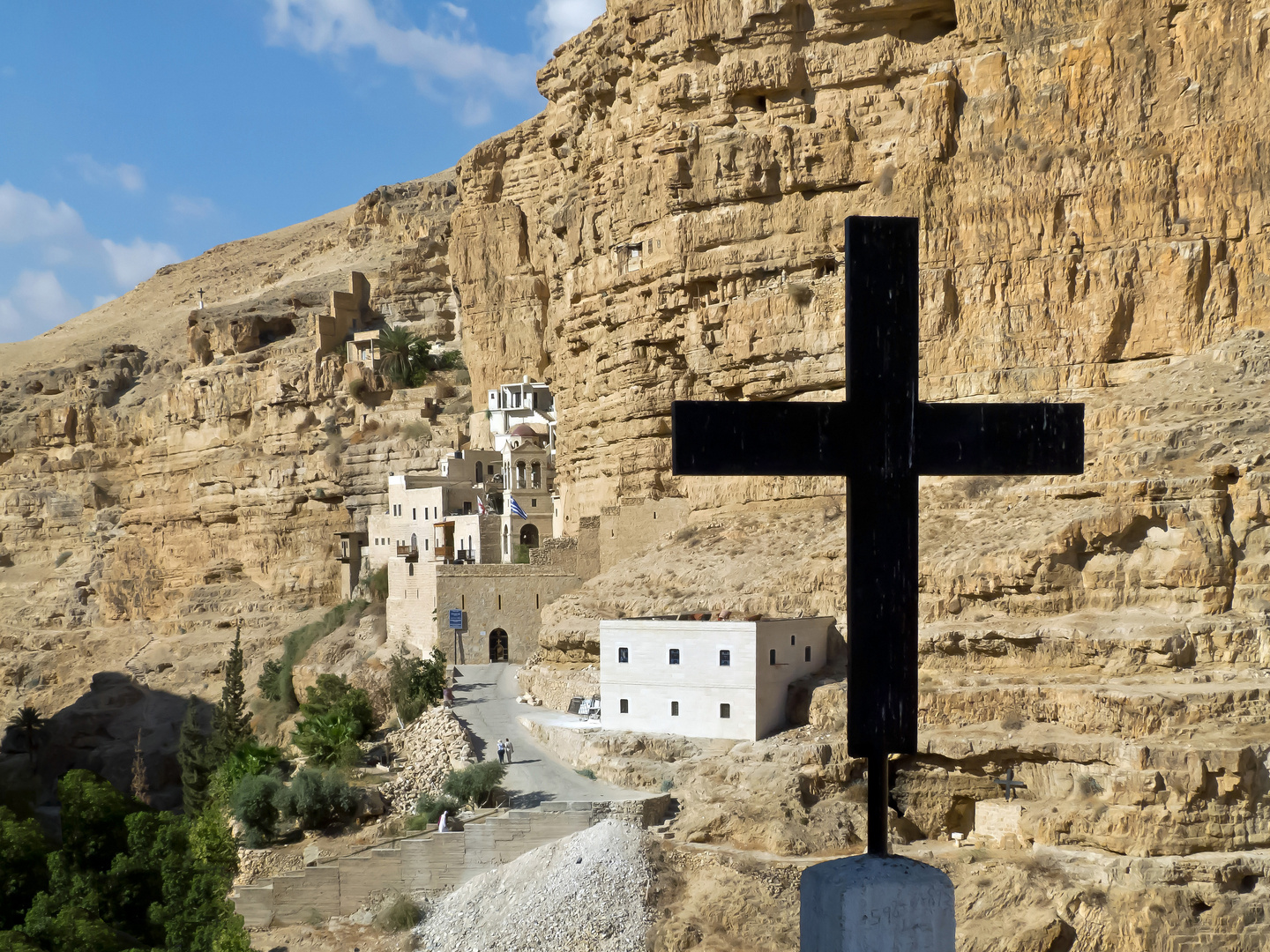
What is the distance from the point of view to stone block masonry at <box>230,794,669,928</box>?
766 inches

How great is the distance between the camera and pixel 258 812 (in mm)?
21641

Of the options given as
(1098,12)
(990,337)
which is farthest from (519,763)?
(1098,12)

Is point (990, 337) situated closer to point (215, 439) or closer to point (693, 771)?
point (693, 771)

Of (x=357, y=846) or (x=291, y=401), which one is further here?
(x=291, y=401)

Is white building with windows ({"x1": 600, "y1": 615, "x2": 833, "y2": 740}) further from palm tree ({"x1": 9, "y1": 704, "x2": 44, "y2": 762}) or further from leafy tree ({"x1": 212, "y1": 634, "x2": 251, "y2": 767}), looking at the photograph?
palm tree ({"x1": 9, "y1": 704, "x2": 44, "y2": 762})

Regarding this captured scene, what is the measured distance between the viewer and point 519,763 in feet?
71.5

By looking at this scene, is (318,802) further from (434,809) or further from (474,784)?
(474,784)

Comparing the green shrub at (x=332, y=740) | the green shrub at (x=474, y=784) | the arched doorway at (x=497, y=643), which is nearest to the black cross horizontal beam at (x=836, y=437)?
the green shrub at (x=474, y=784)

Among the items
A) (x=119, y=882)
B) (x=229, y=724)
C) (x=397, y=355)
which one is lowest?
(x=119, y=882)

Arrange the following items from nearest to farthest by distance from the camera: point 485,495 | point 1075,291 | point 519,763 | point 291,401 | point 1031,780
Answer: point 1031,780 < point 519,763 < point 1075,291 < point 485,495 < point 291,401

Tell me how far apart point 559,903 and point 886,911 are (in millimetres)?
15031

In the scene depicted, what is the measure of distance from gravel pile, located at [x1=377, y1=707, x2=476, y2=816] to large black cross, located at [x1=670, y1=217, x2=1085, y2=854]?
60.0ft

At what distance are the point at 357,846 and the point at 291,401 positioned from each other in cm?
2756

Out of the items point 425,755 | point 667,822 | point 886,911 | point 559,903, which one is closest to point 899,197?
point 667,822
